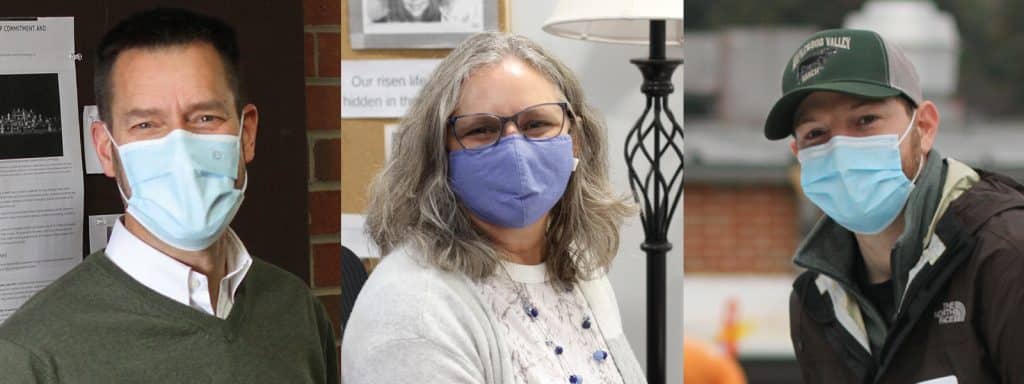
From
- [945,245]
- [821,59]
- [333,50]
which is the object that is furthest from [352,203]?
[945,245]

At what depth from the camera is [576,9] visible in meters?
1.73

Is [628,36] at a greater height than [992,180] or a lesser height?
greater

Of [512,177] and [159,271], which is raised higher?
[512,177]

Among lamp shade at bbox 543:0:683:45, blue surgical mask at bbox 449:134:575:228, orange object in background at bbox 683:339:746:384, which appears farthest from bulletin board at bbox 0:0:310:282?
orange object in background at bbox 683:339:746:384

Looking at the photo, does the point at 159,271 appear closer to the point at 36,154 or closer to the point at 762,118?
the point at 36,154

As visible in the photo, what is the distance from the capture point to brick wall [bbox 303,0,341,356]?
1.75 m

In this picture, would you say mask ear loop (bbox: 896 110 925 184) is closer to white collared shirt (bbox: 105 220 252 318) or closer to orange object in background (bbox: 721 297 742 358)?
orange object in background (bbox: 721 297 742 358)

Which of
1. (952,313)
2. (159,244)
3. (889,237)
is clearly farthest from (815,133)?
(159,244)

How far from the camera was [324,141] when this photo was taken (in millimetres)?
1766

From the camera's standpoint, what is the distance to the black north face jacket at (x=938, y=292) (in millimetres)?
1306

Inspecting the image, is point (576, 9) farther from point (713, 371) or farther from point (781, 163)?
point (781, 163)

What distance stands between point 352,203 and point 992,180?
106 cm

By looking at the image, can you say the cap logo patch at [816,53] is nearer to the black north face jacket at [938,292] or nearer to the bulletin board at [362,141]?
the black north face jacket at [938,292]

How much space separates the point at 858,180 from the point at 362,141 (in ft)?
2.83
